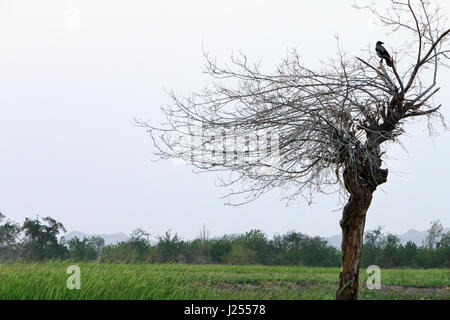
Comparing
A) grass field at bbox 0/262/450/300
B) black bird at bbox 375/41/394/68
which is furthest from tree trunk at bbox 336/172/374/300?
black bird at bbox 375/41/394/68

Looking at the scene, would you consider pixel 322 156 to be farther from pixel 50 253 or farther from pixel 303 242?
pixel 303 242

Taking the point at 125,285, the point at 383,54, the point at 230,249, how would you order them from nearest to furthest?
the point at 125,285 → the point at 383,54 → the point at 230,249

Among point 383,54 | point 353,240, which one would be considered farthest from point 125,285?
point 383,54

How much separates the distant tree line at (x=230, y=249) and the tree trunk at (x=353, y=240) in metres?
3.77

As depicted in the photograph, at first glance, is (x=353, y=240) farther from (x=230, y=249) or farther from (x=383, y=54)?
(x=230, y=249)

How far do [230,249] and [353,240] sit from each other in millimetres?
8057

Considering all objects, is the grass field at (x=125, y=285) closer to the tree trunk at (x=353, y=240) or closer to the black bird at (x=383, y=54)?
the tree trunk at (x=353, y=240)

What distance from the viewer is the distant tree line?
12273mm

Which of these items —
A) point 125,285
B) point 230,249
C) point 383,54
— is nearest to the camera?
point 125,285

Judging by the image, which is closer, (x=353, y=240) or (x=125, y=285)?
(x=125, y=285)

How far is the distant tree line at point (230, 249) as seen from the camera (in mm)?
12273

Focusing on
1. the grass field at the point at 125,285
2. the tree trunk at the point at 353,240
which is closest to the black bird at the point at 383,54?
the tree trunk at the point at 353,240

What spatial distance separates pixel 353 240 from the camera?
8.28m
